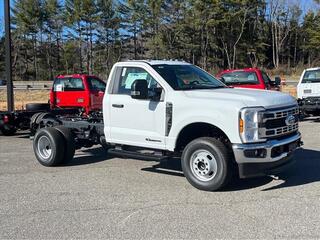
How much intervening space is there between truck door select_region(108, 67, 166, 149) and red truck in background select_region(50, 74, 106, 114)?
28.5 feet

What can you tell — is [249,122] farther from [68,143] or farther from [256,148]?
[68,143]

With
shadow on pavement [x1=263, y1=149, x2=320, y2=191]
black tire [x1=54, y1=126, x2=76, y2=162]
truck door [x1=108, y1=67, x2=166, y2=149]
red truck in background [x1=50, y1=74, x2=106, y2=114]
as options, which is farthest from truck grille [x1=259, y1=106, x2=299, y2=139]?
red truck in background [x1=50, y1=74, x2=106, y2=114]

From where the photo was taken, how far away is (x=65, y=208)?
20.8ft

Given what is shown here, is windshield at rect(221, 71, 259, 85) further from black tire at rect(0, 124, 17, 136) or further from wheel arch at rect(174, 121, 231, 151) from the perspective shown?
Result: wheel arch at rect(174, 121, 231, 151)

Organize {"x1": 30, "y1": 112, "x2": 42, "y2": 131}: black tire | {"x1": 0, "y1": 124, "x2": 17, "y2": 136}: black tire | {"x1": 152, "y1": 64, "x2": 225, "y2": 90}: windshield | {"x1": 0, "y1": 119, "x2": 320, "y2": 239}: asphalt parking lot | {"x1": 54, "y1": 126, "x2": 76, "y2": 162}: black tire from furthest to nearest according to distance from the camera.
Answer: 1. {"x1": 0, "y1": 124, "x2": 17, "y2": 136}: black tire
2. {"x1": 30, "y1": 112, "x2": 42, "y2": 131}: black tire
3. {"x1": 54, "y1": 126, "x2": 76, "y2": 162}: black tire
4. {"x1": 152, "y1": 64, "x2": 225, "y2": 90}: windshield
5. {"x1": 0, "y1": 119, "x2": 320, "y2": 239}: asphalt parking lot

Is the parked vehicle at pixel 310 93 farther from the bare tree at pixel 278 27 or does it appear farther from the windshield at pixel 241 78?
the bare tree at pixel 278 27

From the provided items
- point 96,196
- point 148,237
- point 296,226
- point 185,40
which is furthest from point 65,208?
point 185,40

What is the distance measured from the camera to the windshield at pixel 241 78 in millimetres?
17756

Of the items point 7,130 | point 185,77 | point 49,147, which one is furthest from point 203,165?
point 7,130

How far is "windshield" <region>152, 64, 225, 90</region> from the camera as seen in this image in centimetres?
784

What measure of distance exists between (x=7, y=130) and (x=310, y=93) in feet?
33.8

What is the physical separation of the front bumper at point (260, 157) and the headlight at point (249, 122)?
0.46ft

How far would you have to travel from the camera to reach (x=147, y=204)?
21.3 ft

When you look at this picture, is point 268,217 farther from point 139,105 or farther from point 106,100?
point 106,100
